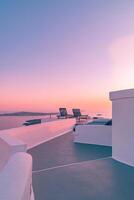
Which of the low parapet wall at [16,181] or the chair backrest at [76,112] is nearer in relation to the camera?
the low parapet wall at [16,181]

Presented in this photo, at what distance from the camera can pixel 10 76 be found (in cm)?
1420

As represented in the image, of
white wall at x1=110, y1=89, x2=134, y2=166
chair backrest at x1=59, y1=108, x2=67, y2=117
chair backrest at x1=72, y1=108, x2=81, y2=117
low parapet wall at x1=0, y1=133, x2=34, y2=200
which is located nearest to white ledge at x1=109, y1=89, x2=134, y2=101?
white wall at x1=110, y1=89, x2=134, y2=166

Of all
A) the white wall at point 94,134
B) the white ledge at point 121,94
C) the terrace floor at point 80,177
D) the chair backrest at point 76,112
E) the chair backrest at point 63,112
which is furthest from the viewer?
the chair backrest at point 63,112

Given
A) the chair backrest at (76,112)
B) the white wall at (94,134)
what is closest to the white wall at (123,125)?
the white wall at (94,134)

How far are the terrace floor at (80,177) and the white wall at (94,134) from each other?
159cm

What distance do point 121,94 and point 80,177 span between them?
89.5 inches

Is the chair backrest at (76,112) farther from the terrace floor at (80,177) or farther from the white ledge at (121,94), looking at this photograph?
the white ledge at (121,94)

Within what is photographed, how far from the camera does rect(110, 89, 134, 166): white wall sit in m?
4.92

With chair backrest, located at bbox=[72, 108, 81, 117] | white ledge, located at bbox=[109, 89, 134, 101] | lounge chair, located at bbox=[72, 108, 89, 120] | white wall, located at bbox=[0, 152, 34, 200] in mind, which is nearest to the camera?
white wall, located at bbox=[0, 152, 34, 200]

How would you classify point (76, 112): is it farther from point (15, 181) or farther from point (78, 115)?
point (15, 181)

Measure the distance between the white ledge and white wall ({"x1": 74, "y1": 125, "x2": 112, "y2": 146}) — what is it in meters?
2.21

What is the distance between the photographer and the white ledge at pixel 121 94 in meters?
4.88

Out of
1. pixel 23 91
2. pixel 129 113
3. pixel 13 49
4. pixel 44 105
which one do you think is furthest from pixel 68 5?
pixel 44 105

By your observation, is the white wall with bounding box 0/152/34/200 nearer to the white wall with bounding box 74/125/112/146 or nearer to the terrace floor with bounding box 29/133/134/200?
the terrace floor with bounding box 29/133/134/200
